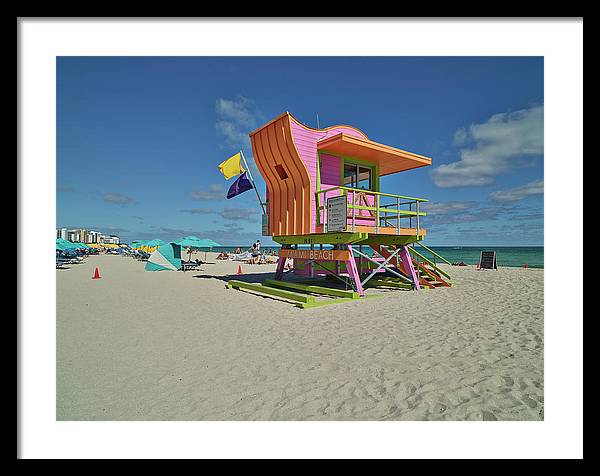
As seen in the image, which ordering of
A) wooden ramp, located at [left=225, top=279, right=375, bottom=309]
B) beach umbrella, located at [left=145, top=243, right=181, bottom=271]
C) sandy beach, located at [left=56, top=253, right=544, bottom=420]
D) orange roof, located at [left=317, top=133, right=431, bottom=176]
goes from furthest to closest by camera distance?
beach umbrella, located at [left=145, top=243, right=181, bottom=271]
orange roof, located at [left=317, top=133, right=431, bottom=176]
wooden ramp, located at [left=225, top=279, right=375, bottom=309]
sandy beach, located at [left=56, top=253, right=544, bottom=420]

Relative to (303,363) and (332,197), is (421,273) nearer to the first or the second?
(332,197)

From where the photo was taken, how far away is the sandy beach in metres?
3.01

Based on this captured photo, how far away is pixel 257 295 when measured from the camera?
1024 centimetres

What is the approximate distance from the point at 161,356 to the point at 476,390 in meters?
4.30

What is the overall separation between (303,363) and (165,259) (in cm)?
2195

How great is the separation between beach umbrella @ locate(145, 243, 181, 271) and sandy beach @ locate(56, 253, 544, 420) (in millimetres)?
16053

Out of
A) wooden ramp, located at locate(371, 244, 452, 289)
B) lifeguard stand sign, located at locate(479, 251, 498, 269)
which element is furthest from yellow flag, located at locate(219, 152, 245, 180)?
lifeguard stand sign, located at locate(479, 251, 498, 269)

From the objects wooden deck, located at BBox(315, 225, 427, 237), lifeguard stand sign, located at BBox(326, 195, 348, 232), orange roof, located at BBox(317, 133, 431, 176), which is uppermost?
orange roof, located at BBox(317, 133, 431, 176)

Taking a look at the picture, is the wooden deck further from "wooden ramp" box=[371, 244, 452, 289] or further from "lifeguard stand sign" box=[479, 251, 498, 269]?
"lifeguard stand sign" box=[479, 251, 498, 269]

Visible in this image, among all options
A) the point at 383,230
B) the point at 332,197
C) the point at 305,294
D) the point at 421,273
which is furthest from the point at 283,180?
the point at 421,273

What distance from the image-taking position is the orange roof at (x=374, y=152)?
9359mm

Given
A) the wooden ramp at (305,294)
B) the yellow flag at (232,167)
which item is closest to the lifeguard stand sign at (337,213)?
the wooden ramp at (305,294)
